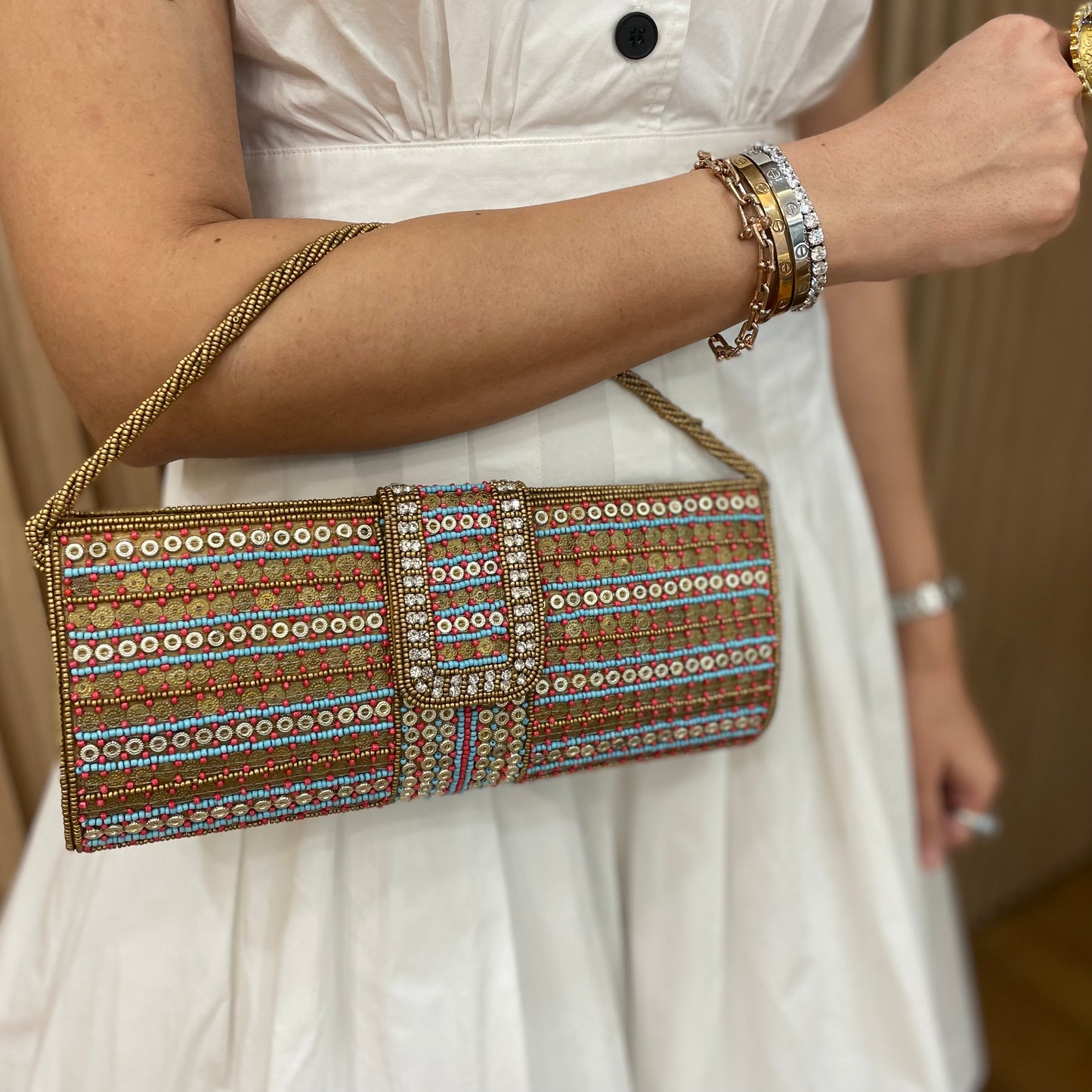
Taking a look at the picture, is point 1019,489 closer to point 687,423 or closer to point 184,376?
point 687,423

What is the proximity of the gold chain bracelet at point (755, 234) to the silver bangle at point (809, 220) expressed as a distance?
23mm

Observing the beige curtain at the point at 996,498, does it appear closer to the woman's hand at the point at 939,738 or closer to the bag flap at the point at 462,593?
the bag flap at the point at 462,593

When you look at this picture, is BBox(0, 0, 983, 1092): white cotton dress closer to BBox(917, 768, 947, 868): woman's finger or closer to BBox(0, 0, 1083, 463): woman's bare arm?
BBox(0, 0, 1083, 463): woman's bare arm

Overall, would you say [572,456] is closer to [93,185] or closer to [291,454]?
[291,454]

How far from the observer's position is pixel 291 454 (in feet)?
1.55

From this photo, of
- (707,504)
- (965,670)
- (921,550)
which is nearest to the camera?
(707,504)

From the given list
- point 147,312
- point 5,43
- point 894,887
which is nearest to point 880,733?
point 894,887

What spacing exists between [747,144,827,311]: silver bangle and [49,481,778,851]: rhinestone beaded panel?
0.46 feet

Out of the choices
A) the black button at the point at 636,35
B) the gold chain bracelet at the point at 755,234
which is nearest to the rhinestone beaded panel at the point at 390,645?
the gold chain bracelet at the point at 755,234

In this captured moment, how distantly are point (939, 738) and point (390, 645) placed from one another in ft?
1.99

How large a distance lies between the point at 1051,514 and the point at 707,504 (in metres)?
1.22

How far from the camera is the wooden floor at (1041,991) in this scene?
1.34 meters

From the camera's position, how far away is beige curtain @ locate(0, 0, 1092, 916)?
0.78 metres

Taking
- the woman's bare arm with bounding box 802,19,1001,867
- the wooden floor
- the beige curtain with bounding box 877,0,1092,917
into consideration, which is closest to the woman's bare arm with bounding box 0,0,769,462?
the woman's bare arm with bounding box 802,19,1001,867
